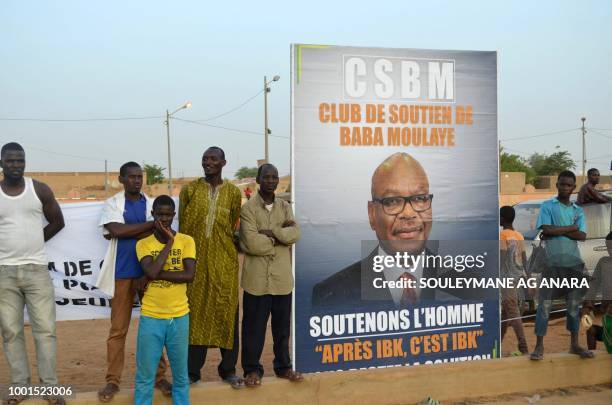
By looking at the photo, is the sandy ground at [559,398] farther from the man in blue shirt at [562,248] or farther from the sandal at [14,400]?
the sandal at [14,400]

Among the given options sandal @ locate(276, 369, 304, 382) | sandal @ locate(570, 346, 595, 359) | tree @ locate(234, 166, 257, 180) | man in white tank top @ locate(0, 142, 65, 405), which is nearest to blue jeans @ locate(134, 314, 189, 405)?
man in white tank top @ locate(0, 142, 65, 405)

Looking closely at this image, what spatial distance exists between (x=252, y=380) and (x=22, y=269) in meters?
→ 1.87

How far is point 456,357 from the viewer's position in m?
6.01

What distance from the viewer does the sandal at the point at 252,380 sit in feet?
16.9

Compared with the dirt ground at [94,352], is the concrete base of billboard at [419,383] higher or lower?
higher

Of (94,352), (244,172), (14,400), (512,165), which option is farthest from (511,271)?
(244,172)

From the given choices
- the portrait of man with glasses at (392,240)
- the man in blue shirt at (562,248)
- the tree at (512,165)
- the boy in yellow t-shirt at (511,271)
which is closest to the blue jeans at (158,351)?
the portrait of man with glasses at (392,240)

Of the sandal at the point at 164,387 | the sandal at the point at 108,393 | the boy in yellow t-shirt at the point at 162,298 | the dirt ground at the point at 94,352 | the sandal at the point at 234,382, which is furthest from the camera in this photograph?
the dirt ground at the point at 94,352

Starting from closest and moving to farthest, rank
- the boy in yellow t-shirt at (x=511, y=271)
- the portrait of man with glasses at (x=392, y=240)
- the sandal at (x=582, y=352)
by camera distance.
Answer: the portrait of man with glasses at (x=392, y=240) < the sandal at (x=582, y=352) < the boy in yellow t-shirt at (x=511, y=271)

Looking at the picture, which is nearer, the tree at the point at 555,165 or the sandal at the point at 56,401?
the sandal at the point at 56,401

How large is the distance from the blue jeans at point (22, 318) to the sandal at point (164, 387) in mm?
742

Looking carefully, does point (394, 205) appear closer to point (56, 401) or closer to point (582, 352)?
point (582, 352)

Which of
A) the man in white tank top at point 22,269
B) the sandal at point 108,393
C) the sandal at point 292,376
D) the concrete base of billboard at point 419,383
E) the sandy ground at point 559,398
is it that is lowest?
the sandy ground at point 559,398

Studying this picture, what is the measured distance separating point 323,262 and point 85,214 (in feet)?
6.47
